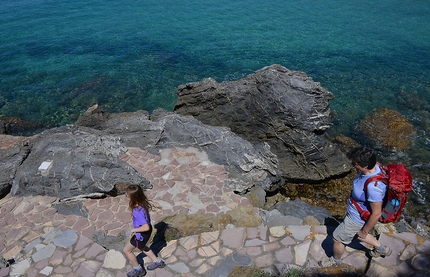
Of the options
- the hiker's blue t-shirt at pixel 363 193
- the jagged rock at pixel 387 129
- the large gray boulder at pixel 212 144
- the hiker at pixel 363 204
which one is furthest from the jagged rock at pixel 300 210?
the jagged rock at pixel 387 129

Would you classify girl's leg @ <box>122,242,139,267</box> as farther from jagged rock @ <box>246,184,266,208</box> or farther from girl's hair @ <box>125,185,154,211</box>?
jagged rock @ <box>246,184,266,208</box>

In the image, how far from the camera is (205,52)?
88.6 ft

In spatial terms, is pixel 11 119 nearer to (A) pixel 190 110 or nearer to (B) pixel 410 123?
(A) pixel 190 110

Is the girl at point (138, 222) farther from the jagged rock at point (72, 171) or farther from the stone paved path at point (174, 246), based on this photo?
the jagged rock at point (72, 171)

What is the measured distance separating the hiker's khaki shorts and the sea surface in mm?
8158

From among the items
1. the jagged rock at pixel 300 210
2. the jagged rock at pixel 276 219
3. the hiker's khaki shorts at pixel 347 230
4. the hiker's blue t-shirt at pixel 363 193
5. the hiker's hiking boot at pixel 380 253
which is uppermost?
the hiker's blue t-shirt at pixel 363 193

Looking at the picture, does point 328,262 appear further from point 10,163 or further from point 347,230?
point 10,163

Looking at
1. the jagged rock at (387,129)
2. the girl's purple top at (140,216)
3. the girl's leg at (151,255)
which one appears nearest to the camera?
the girl's purple top at (140,216)

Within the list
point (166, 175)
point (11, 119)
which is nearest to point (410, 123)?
point (166, 175)

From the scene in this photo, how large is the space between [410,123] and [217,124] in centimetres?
997

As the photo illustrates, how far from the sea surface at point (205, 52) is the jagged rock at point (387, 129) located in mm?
471

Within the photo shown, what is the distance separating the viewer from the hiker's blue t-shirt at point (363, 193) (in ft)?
18.0

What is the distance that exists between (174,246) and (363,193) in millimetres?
4161

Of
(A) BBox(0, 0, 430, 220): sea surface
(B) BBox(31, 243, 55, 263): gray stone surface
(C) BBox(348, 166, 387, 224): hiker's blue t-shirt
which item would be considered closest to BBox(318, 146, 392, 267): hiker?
(C) BBox(348, 166, 387, 224): hiker's blue t-shirt
